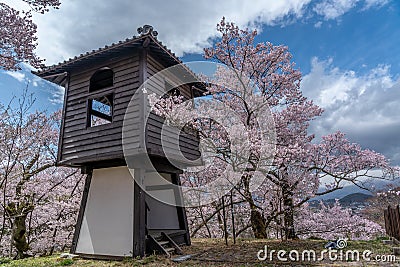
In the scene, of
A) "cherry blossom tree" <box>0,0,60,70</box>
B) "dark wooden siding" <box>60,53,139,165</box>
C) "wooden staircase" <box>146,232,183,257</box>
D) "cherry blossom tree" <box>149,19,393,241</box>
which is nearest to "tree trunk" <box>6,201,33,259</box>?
"dark wooden siding" <box>60,53,139,165</box>

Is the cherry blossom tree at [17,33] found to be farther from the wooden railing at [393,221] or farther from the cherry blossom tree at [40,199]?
the wooden railing at [393,221]

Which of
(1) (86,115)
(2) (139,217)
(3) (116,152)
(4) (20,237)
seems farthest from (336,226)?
(4) (20,237)

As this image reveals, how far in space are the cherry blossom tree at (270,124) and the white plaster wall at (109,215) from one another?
2.13 meters

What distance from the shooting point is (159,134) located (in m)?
5.60

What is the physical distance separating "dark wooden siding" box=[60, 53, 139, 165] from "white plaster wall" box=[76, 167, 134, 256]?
0.75 m

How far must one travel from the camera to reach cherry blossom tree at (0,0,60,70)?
4.68 meters

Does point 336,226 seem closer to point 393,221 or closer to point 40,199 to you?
point 393,221

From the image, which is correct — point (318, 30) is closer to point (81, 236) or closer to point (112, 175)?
point (112, 175)

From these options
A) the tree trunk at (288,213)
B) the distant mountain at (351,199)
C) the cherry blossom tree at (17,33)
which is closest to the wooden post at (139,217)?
the cherry blossom tree at (17,33)

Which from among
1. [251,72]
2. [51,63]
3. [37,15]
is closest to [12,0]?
[37,15]

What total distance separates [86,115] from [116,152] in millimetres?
1414

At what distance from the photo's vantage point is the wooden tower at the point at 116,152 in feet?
17.6

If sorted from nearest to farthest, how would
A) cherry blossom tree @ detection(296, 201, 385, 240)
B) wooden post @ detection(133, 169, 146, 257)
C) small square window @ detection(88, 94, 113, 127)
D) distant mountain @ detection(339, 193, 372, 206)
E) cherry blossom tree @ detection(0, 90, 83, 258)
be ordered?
1. wooden post @ detection(133, 169, 146, 257)
2. cherry blossom tree @ detection(296, 201, 385, 240)
3. small square window @ detection(88, 94, 113, 127)
4. distant mountain @ detection(339, 193, 372, 206)
5. cherry blossom tree @ detection(0, 90, 83, 258)

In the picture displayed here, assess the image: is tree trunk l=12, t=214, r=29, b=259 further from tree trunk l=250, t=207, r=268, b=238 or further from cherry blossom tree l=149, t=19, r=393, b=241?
tree trunk l=250, t=207, r=268, b=238
